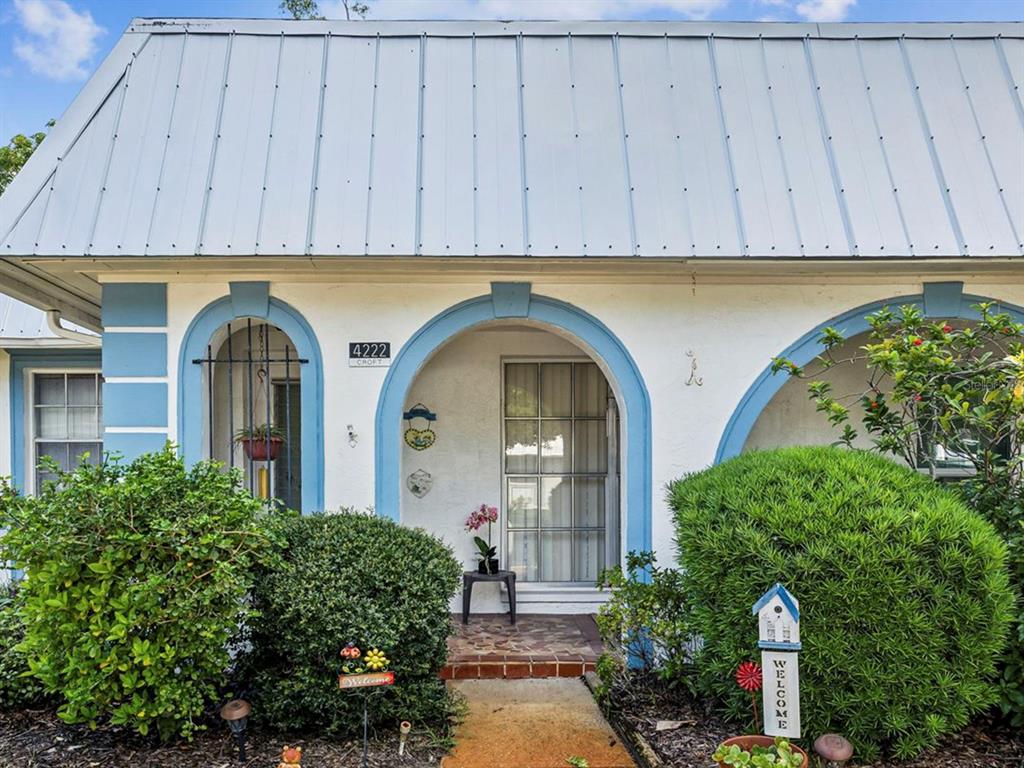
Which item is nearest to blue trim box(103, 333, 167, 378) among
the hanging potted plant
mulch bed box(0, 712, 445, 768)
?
the hanging potted plant

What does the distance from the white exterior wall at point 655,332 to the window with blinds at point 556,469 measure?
64.1 inches

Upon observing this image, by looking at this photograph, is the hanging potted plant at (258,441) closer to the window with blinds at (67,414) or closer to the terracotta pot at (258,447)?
the terracotta pot at (258,447)

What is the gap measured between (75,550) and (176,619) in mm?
640

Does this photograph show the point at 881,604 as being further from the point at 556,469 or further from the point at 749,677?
the point at 556,469

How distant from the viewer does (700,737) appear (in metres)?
3.74

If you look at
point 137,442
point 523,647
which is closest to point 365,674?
point 523,647

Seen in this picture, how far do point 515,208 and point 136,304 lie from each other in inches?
114

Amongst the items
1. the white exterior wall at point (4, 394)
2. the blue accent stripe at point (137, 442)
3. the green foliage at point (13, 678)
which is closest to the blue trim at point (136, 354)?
the blue accent stripe at point (137, 442)

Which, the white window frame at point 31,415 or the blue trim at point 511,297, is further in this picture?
the white window frame at point 31,415

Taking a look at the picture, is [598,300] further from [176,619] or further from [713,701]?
[176,619]

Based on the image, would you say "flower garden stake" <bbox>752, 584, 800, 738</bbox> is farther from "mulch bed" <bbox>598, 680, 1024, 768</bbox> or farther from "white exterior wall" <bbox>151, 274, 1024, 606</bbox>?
"white exterior wall" <bbox>151, 274, 1024, 606</bbox>

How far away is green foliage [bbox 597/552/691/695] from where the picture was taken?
425 cm

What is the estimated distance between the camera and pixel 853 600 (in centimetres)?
326

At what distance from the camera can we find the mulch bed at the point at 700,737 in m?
3.43
